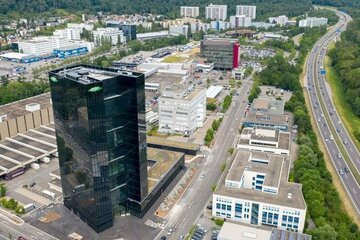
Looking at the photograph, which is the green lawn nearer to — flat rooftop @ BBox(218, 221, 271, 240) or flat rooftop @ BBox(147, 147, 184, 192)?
flat rooftop @ BBox(147, 147, 184, 192)

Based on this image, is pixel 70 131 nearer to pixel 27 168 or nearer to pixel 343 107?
pixel 27 168

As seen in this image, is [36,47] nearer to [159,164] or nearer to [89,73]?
[159,164]

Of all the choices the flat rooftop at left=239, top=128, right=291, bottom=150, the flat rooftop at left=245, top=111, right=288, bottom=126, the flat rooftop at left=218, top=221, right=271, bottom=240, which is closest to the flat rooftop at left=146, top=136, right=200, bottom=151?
the flat rooftop at left=239, top=128, right=291, bottom=150

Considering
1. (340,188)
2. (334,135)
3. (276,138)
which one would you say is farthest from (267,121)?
(340,188)

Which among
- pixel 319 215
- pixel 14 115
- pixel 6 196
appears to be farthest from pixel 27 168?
pixel 319 215

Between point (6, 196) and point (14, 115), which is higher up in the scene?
point (14, 115)
